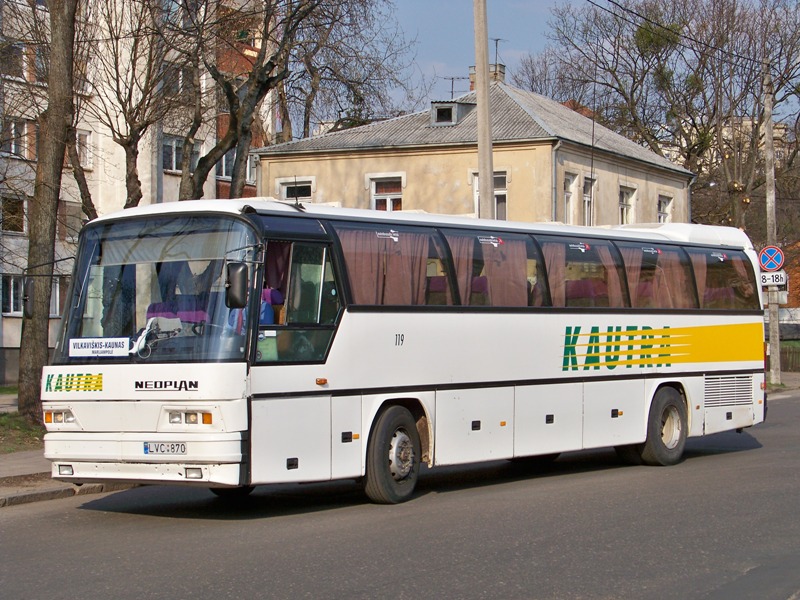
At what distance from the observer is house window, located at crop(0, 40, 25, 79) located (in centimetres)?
2384

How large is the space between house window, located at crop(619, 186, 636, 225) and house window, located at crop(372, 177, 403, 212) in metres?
8.04

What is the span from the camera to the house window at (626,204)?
40938 mm

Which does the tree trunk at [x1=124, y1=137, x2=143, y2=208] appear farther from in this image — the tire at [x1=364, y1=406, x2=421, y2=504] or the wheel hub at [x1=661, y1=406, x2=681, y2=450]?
the tire at [x1=364, y1=406, x2=421, y2=504]

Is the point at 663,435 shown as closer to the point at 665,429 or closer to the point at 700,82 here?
the point at 665,429

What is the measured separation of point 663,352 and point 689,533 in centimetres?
659

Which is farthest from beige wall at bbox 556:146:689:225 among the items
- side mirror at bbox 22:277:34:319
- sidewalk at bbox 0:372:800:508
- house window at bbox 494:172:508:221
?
side mirror at bbox 22:277:34:319

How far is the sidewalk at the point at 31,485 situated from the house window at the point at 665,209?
3180 centimetres

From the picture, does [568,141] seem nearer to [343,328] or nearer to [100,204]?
[100,204]

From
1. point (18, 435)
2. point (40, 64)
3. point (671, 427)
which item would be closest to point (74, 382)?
point (18, 435)

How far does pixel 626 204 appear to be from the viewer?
4125 centimetres

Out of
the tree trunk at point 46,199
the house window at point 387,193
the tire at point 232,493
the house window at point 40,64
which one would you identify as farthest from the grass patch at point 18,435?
the house window at point 387,193

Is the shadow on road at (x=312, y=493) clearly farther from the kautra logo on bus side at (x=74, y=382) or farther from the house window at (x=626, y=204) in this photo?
the house window at (x=626, y=204)

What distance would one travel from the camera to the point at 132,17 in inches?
1016

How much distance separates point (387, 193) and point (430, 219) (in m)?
24.6
